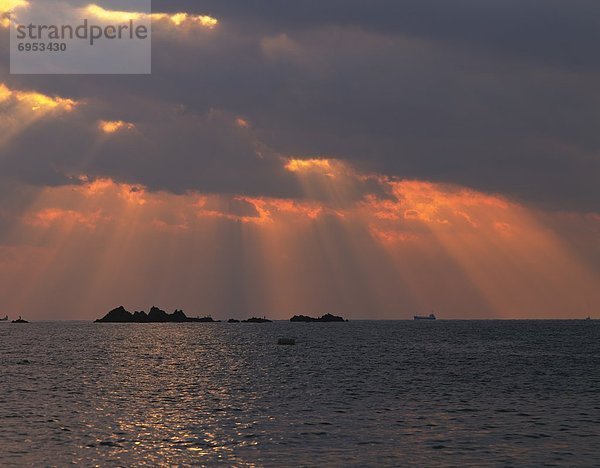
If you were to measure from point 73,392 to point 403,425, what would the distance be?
1395 inches

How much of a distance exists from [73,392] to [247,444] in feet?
109

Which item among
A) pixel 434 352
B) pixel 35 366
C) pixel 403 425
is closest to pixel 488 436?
pixel 403 425

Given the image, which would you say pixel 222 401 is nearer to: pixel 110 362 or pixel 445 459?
pixel 445 459

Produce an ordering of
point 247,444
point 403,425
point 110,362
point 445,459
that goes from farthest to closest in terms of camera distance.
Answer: point 110,362, point 403,425, point 247,444, point 445,459

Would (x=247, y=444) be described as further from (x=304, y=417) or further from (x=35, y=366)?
(x=35, y=366)

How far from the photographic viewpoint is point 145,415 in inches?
2147

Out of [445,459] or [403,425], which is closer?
[445,459]

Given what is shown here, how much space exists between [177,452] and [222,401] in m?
24.0

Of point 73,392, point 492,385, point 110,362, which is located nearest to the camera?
point 73,392

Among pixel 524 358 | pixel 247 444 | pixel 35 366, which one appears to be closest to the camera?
pixel 247 444

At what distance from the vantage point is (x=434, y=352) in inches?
5709

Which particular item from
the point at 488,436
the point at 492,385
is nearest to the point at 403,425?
the point at 488,436

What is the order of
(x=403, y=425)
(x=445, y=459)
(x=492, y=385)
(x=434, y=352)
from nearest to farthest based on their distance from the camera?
1. (x=445, y=459)
2. (x=403, y=425)
3. (x=492, y=385)
4. (x=434, y=352)

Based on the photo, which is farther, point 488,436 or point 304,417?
point 304,417
